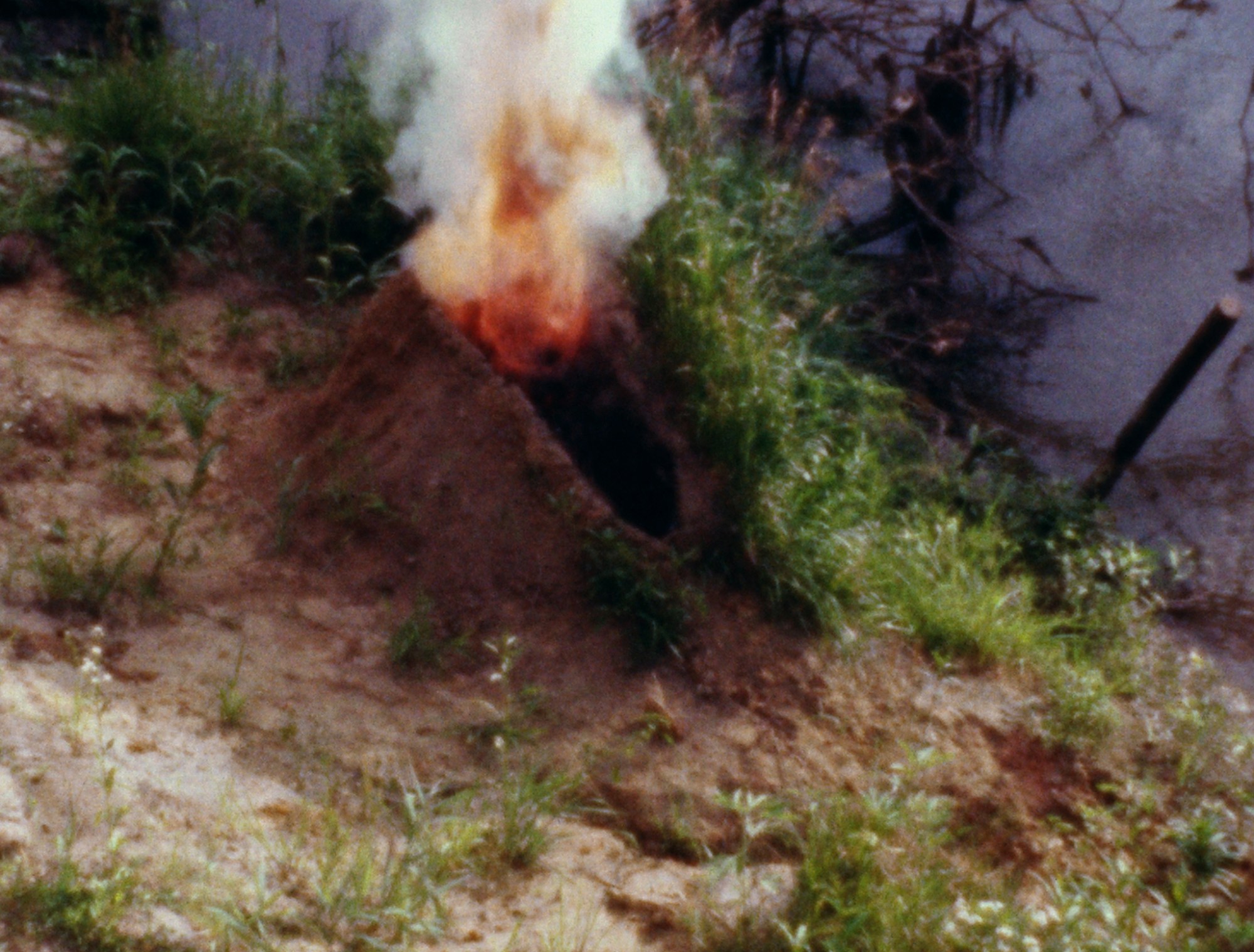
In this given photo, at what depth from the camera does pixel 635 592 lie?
3885 millimetres

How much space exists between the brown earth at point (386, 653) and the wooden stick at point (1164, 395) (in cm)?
197

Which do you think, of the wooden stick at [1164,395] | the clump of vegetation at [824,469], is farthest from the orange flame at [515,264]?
the wooden stick at [1164,395]

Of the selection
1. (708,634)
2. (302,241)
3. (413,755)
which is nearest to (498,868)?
(413,755)

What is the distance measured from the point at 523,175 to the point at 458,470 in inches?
42.2

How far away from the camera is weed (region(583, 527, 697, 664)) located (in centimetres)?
388

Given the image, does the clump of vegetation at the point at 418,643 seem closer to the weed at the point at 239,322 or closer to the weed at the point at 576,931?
the weed at the point at 576,931

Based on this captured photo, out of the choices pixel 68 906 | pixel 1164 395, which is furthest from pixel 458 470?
pixel 1164 395

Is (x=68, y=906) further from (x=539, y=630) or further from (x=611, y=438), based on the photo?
(x=611, y=438)

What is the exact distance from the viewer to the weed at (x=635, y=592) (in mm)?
3883

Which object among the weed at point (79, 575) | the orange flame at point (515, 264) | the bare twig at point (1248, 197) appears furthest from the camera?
the bare twig at point (1248, 197)

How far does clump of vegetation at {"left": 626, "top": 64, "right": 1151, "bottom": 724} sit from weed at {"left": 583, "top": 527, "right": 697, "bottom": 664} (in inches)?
13.9

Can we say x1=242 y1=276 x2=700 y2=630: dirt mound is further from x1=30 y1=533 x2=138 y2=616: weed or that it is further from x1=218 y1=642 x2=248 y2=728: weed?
x1=218 y1=642 x2=248 y2=728: weed

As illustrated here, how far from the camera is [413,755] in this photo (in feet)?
10.8

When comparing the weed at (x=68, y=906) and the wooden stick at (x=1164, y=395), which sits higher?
the wooden stick at (x=1164, y=395)
